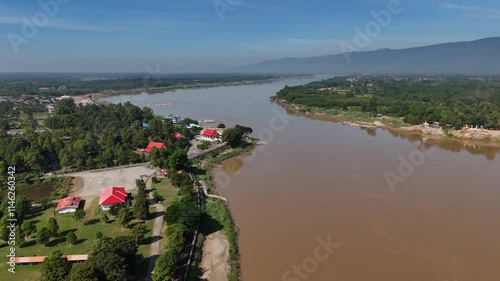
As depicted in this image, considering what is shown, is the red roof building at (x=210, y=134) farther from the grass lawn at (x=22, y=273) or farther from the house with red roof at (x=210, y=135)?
the grass lawn at (x=22, y=273)

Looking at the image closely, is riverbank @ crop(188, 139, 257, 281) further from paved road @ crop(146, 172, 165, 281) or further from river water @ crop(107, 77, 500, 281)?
paved road @ crop(146, 172, 165, 281)

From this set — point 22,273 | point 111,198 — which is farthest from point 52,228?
point 111,198

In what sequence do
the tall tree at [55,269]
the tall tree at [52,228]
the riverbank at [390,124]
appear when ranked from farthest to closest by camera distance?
the riverbank at [390,124] < the tall tree at [52,228] < the tall tree at [55,269]

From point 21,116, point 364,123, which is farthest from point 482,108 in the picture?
point 21,116

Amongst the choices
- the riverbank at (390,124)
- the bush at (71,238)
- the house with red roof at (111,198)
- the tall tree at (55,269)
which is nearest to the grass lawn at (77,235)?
the bush at (71,238)

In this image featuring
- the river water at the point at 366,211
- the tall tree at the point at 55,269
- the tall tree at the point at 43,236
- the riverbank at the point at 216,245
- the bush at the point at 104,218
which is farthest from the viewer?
the bush at the point at 104,218

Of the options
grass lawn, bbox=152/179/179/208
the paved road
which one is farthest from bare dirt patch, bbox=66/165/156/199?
the paved road
